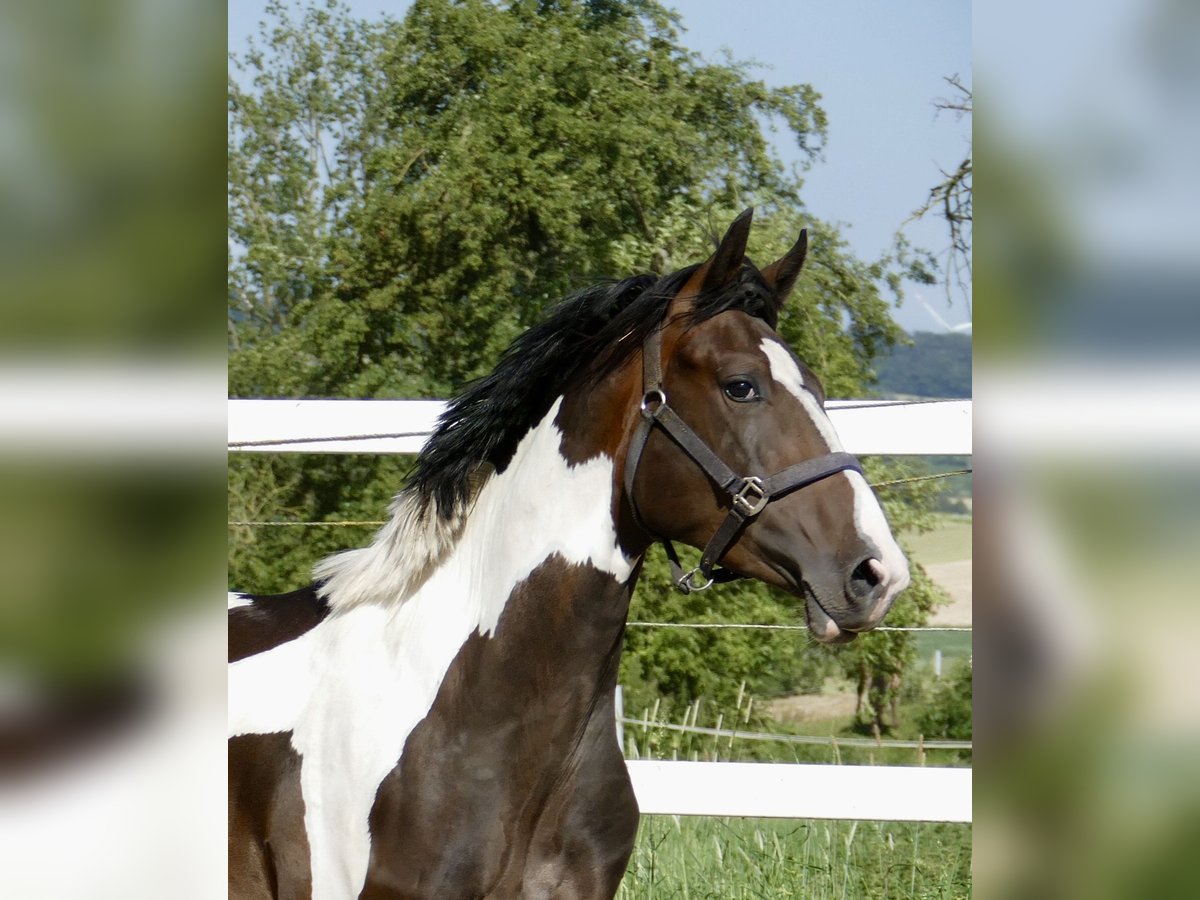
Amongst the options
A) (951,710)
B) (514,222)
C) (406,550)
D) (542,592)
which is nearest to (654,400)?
(542,592)

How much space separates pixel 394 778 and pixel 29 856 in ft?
4.66

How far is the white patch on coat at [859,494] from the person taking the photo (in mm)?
1745

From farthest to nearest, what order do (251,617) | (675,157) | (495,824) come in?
(675,157), (251,617), (495,824)

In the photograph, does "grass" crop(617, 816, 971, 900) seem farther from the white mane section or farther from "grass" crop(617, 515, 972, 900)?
the white mane section

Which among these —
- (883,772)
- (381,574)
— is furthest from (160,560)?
(883,772)

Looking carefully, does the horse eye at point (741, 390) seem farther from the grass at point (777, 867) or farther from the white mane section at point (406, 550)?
the grass at point (777, 867)

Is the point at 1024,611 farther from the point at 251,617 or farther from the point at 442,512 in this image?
the point at 251,617

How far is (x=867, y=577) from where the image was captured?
1.77 meters

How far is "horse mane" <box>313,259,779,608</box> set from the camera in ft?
6.78

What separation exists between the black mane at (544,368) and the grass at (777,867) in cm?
159

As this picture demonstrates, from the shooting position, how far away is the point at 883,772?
2912 millimetres

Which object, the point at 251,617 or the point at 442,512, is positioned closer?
the point at 442,512

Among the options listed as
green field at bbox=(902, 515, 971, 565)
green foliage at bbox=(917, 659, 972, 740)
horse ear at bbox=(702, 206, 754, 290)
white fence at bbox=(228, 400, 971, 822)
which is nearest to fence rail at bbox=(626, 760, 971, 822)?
white fence at bbox=(228, 400, 971, 822)

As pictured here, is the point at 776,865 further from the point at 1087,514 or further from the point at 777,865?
the point at 1087,514
